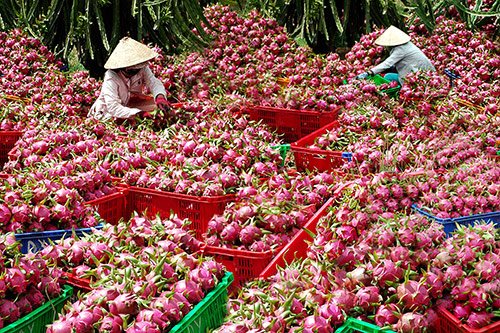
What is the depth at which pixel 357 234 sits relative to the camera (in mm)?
1966

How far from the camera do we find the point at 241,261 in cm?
220

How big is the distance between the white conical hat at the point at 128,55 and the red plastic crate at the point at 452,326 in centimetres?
326

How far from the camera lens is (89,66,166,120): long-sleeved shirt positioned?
423cm

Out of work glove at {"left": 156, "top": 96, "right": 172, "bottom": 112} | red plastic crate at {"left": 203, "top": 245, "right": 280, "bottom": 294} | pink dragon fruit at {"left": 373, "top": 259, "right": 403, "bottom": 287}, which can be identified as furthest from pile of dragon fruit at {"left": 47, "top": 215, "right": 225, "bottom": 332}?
work glove at {"left": 156, "top": 96, "right": 172, "bottom": 112}

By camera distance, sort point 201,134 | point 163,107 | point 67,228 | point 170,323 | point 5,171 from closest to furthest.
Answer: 1. point 170,323
2. point 67,228
3. point 5,171
4. point 201,134
5. point 163,107

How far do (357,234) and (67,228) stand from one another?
4.11ft

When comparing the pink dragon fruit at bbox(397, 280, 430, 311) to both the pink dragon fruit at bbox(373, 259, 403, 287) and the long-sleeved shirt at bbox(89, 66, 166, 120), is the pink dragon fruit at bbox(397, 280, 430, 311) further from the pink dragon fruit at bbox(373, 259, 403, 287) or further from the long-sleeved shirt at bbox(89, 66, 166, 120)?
the long-sleeved shirt at bbox(89, 66, 166, 120)

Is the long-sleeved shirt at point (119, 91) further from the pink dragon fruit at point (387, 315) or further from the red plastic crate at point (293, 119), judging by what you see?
the pink dragon fruit at point (387, 315)

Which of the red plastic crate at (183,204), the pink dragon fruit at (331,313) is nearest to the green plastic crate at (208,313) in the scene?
the pink dragon fruit at (331,313)

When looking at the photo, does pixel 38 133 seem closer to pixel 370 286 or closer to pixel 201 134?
pixel 201 134

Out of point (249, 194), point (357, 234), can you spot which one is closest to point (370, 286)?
point (357, 234)

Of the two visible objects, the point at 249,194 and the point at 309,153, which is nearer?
the point at 249,194

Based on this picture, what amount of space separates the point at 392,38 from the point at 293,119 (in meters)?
2.05

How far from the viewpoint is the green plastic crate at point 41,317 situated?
1.67 m
